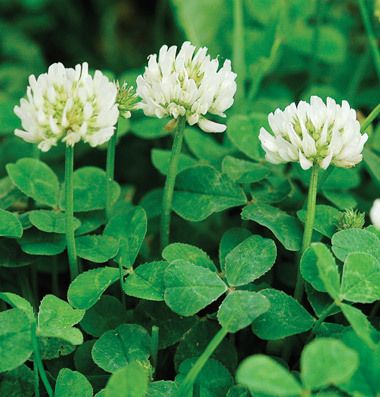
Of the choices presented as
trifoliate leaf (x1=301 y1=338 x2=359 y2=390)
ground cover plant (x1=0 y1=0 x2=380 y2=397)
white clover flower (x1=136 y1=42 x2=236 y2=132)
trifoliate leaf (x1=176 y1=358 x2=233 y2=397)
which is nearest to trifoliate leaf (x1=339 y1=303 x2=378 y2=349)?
ground cover plant (x1=0 y1=0 x2=380 y2=397)

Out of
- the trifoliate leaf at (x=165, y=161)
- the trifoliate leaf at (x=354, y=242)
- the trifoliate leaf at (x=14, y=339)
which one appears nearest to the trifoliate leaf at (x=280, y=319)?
the trifoliate leaf at (x=354, y=242)

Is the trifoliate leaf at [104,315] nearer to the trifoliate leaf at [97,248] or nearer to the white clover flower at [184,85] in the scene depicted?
the trifoliate leaf at [97,248]

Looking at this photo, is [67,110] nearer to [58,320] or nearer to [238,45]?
[58,320]

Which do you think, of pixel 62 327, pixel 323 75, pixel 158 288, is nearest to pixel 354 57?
pixel 323 75

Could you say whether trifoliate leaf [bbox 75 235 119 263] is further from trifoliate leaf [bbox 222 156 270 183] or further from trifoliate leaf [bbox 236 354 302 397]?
trifoliate leaf [bbox 236 354 302 397]

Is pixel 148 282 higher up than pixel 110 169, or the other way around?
pixel 110 169

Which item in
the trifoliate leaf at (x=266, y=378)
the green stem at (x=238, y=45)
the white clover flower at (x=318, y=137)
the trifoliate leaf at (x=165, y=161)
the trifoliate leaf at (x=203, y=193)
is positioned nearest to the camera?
the trifoliate leaf at (x=266, y=378)

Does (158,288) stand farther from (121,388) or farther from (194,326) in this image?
(121,388)

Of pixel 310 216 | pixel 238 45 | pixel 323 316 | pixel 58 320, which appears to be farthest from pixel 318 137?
pixel 238 45
